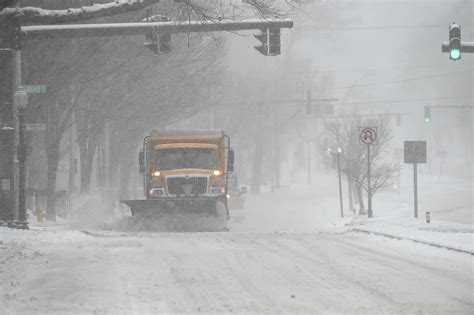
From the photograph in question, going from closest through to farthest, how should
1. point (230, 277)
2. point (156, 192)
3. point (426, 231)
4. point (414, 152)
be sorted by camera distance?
point (230, 277) < point (426, 231) < point (156, 192) < point (414, 152)

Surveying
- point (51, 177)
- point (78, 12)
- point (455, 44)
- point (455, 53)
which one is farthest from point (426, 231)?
point (51, 177)

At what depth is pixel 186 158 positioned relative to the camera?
25281 mm

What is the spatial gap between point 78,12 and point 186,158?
10.5 metres

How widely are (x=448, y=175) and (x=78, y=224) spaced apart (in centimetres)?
7266

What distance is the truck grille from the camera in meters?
24.5

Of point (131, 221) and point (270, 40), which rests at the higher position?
point (270, 40)

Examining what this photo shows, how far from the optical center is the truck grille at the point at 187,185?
24.5m

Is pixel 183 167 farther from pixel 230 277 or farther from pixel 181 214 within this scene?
pixel 230 277

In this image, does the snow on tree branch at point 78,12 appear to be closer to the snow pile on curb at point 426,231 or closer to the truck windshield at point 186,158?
the snow pile on curb at point 426,231

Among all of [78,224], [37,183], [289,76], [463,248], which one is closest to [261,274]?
[463,248]

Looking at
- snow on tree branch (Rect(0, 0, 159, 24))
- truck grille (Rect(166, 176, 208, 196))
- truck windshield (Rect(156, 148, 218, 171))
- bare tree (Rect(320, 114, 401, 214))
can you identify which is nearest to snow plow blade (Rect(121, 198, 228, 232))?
truck grille (Rect(166, 176, 208, 196))

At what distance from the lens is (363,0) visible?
109688mm

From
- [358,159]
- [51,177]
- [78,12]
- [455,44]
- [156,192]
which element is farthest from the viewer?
[358,159]

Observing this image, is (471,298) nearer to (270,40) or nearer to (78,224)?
(270,40)
